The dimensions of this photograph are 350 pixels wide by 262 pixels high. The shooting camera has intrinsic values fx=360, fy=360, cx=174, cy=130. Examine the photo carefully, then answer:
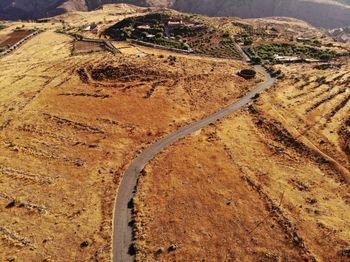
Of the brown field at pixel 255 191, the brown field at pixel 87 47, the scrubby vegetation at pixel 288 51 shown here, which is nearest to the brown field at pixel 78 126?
the brown field at pixel 87 47

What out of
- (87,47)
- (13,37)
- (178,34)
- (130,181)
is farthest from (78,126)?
(13,37)

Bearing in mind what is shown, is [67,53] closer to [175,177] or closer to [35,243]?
[175,177]

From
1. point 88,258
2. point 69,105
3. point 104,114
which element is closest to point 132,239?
point 88,258

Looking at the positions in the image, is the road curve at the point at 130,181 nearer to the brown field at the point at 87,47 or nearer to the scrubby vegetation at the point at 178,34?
the scrubby vegetation at the point at 178,34

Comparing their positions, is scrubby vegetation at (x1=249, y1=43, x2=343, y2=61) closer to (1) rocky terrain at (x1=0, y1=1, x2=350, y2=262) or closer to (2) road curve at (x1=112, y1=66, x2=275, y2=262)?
(1) rocky terrain at (x1=0, y1=1, x2=350, y2=262)

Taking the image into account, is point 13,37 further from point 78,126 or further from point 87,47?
point 78,126

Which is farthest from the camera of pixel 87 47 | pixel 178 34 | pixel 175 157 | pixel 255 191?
pixel 178 34
